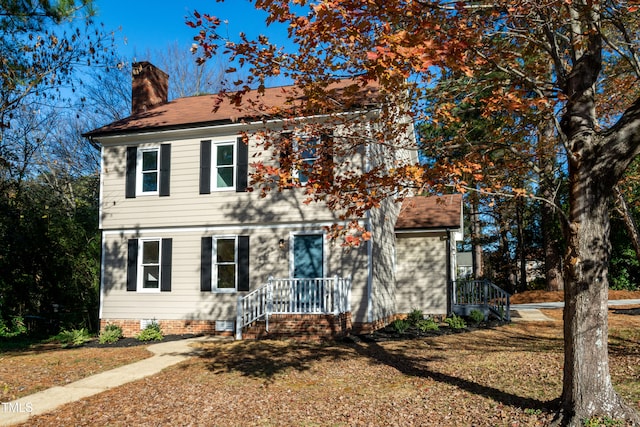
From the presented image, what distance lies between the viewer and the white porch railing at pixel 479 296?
52.7 ft

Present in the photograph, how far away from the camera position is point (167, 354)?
1236 centimetres

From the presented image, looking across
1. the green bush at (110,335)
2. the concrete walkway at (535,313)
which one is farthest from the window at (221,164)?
the concrete walkway at (535,313)

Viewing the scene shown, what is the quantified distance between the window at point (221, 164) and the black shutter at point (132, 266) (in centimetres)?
285

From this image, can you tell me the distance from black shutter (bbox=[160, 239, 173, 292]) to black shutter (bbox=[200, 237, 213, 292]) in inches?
42.5

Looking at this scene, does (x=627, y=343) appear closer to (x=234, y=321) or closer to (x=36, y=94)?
(x=234, y=321)

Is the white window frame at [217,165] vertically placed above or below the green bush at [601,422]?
above

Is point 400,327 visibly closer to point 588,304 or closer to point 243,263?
point 243,263

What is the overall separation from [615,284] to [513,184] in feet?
54.5

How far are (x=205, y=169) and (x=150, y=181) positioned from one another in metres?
2.14

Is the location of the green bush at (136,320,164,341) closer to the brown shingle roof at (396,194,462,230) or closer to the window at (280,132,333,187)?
the window at (280,132,333,187)

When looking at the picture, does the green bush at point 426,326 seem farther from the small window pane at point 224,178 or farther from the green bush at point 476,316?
the small window pane at point 224,178

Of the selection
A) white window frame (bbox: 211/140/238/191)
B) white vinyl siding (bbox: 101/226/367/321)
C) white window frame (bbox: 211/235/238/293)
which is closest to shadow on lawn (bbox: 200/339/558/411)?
white vinyl siding (bbox: 101/226/367/321)

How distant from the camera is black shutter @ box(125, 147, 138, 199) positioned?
16.5 metres

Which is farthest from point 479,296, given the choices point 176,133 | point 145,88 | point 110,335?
point 145,88
